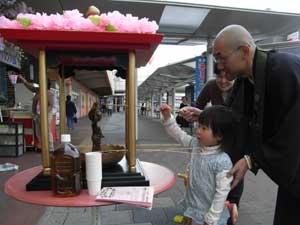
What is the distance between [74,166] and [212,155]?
790 mm

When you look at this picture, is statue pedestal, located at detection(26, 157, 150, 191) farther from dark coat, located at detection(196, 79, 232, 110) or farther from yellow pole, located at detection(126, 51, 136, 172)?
dark coat, located at detection(196, 79, 232, 110)

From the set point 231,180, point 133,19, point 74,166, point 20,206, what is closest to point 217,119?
point 231,180

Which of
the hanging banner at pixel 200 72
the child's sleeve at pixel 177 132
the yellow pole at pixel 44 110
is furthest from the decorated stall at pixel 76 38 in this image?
the hanging banner at pixel 200 72

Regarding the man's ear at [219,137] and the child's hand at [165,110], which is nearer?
the man's ear at [219,137]

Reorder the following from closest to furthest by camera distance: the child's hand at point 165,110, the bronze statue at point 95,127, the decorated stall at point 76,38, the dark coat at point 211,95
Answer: the decorated stall at point 76,38, the bronze statue at point 95,127, the child's hand at point 165,110, the dark coat at point 211,95

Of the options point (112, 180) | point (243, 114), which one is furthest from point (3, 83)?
point (243, 114)

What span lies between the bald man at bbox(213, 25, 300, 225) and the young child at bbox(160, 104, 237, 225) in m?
0.12

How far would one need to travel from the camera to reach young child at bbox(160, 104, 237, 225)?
5.01ft

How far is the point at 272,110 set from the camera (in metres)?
1.31

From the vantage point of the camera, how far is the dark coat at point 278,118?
3.99ft

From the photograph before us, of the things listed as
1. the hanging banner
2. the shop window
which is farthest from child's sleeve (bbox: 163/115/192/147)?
the shop window

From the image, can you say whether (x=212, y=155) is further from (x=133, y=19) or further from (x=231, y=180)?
(x=133, y=19)

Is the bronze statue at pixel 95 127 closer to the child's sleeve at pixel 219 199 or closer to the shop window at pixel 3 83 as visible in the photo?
the child's sleeve at pixel 219 199

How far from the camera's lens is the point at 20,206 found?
347 centimetres
